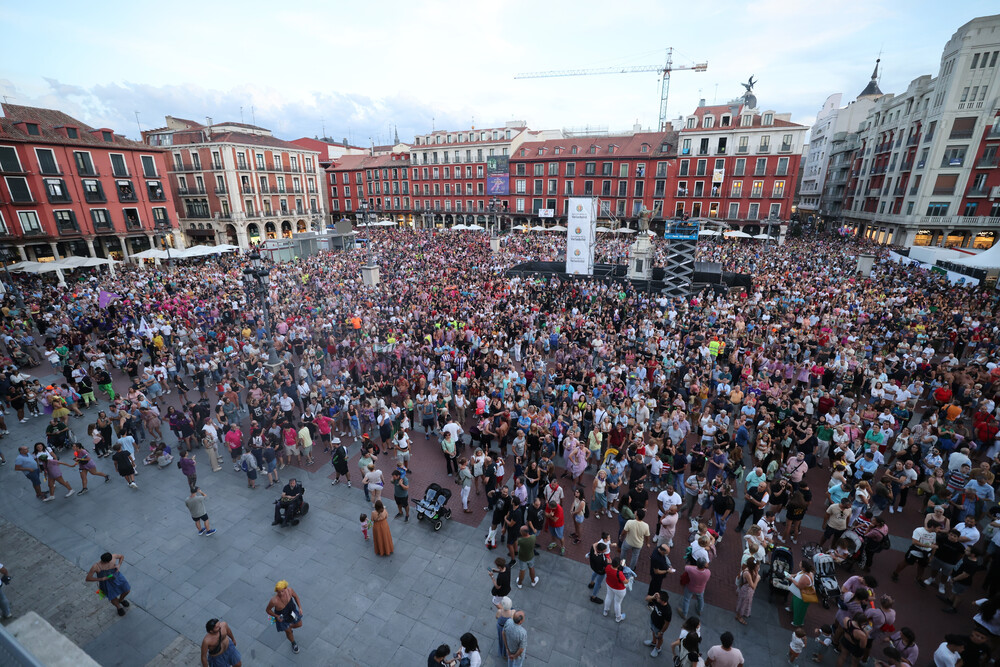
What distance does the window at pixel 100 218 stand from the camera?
3297cm

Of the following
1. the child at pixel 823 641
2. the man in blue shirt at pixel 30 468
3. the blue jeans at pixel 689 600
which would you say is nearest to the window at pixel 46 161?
the man in blue shirt at pixel 30 468

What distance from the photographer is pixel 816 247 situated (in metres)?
35.0

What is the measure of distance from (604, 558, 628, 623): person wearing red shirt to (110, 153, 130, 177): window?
45008 millimetres

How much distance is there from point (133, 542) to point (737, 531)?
457 inches

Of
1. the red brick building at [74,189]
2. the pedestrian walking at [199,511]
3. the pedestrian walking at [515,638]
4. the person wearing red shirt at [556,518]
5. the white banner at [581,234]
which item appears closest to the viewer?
the pedestrian walking at [515,638]

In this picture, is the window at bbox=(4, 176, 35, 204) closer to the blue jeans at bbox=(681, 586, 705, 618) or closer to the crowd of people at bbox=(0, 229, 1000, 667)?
the crowd of people at bbox=(0, 229, 1000, 667)

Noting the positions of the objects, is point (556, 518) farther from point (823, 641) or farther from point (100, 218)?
point (100, 218)

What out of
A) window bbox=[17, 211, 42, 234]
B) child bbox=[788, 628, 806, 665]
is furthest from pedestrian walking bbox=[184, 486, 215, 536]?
window bbox=[17, 211, 42, 234]

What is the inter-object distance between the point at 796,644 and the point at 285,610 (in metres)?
→ 7.01

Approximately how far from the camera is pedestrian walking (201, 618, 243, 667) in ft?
17.7

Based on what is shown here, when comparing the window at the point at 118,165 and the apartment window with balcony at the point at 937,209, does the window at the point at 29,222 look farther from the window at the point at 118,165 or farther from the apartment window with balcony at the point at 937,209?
the apartment window with balcony at the point at 937,209

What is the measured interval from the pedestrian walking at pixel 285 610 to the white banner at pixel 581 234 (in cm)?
2172

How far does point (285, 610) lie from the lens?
20.0 feet

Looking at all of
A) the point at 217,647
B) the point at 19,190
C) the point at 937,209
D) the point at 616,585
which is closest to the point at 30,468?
the point at 217,647
